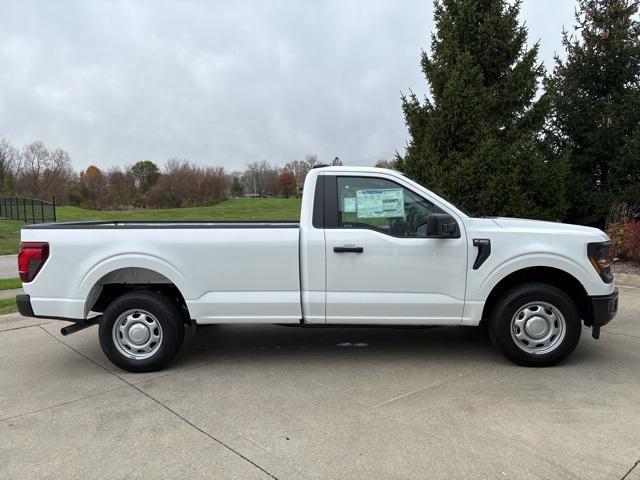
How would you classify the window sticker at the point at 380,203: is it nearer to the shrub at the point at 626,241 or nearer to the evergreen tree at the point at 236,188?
the shrub at the point at 626,241

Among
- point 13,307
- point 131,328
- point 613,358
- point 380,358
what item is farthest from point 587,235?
point 13,307

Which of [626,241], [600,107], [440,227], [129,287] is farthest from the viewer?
[600,107]

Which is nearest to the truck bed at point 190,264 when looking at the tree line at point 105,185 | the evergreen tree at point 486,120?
the evergreen tree at point 486,120

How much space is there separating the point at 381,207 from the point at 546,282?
69.0 inches

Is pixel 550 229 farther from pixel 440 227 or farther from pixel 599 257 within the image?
pixel 440 227

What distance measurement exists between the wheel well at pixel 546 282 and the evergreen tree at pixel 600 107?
7656 millimetres

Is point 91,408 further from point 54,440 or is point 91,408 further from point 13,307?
point 13,307

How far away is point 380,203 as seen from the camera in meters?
4.66

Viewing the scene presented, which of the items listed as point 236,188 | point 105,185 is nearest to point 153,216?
point 105,185

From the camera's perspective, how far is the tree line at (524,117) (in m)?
Result: 10.1

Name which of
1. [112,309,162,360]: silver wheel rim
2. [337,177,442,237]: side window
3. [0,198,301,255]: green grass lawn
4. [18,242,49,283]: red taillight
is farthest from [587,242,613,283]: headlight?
[0,198,301,255]: green grass lawn

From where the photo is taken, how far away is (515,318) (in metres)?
4.54

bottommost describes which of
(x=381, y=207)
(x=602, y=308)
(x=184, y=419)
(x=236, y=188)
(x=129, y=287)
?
(x=184, y=419)

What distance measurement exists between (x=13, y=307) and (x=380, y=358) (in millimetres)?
5842
